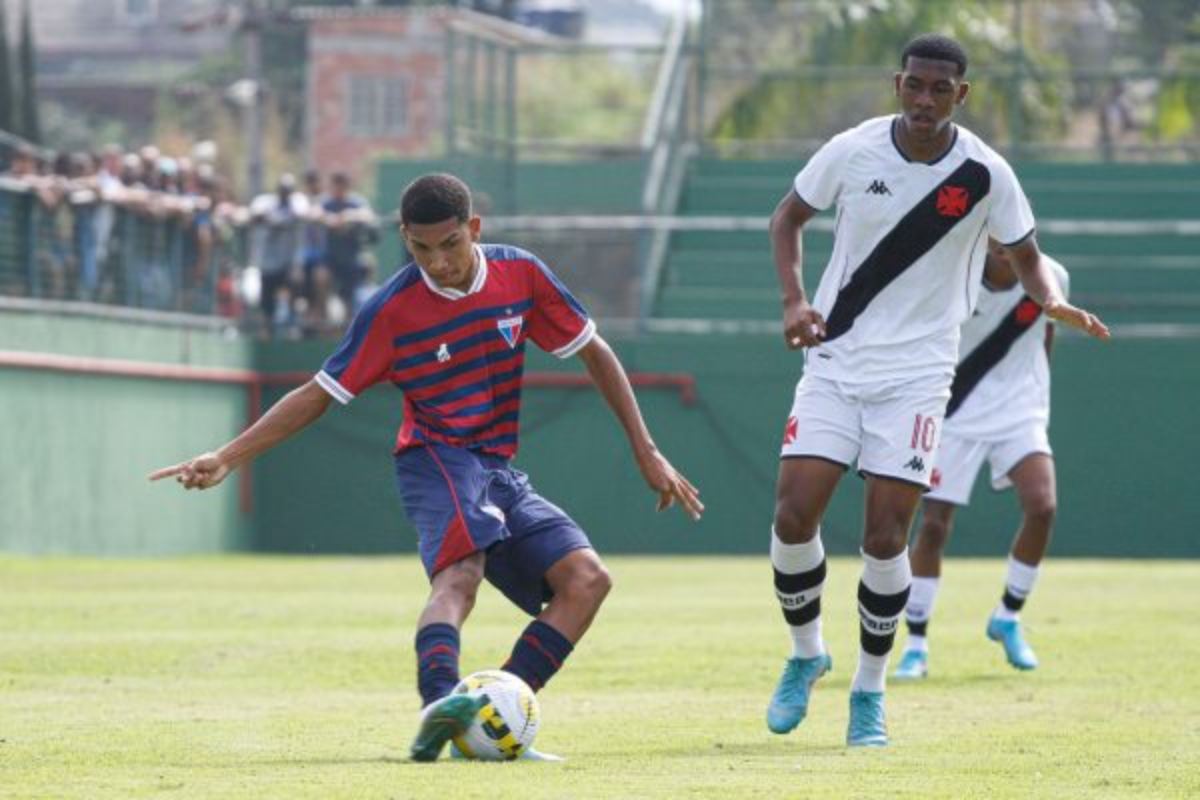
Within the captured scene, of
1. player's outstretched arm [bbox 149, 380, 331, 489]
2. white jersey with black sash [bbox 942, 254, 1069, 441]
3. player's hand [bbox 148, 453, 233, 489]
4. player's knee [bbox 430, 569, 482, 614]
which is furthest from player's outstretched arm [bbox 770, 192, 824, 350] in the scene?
white jersey with black sash [bbox 942, 254, 1069, 441]

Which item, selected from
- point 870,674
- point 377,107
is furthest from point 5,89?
point 870,674

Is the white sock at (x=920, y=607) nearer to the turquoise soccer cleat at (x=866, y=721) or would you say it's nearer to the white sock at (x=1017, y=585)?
the white sock at (x=1017, y=585)

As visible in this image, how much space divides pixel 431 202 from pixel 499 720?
1.63 m

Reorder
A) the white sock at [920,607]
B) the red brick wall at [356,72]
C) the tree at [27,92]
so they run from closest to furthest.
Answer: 1. the white sock at [920,607]
2. the tree at [27,92]
3. the red brick wall at [356,72]

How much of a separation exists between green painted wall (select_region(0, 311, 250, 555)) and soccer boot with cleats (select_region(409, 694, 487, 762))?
14.8 meters

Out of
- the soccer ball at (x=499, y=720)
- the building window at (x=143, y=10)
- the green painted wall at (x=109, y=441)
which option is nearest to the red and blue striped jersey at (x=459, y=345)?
the soccer ball at (x=499, y=720)

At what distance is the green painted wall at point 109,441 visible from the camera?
78.2ft

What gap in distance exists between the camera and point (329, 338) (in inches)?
1093

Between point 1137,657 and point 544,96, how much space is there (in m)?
18.9

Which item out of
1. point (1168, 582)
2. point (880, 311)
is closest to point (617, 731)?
point (880, 311)

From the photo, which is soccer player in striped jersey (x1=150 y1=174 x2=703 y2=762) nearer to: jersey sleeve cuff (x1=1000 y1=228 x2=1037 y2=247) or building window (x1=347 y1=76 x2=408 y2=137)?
jersey sleeve cuff (x1=1000 y1=228 x2=1037 y2=247)

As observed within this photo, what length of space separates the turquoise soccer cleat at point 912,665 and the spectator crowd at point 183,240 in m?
11.1

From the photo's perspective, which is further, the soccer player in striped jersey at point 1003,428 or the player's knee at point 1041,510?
the player's knee at point 1041,510

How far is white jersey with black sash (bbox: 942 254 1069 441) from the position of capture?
48.8 feet
